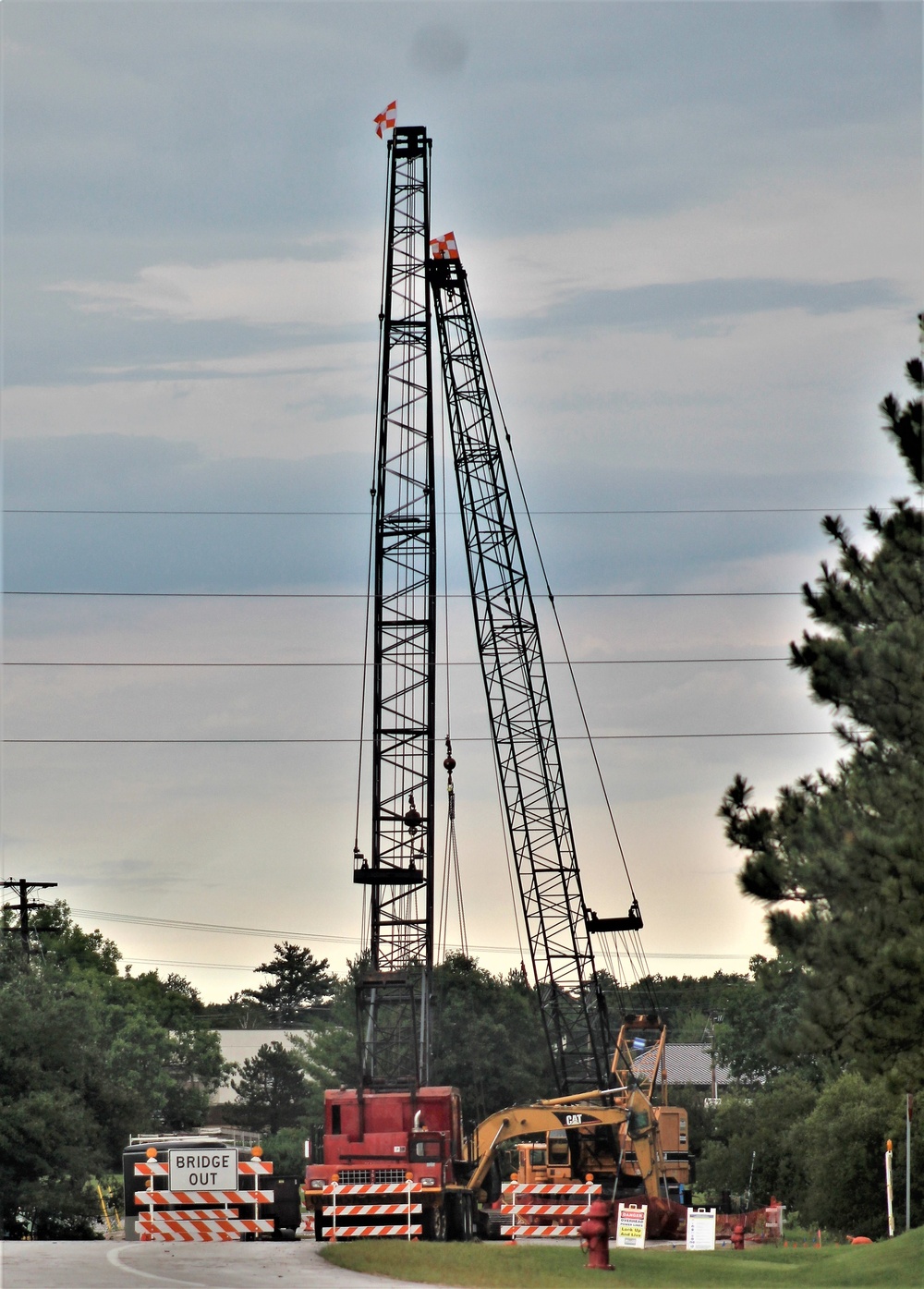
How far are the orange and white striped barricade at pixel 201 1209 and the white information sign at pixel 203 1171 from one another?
66mm

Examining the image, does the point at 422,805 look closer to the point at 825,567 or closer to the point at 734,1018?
the point at 825,567

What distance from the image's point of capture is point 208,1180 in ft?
91.4

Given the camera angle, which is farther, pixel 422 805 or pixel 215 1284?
pixel 422 805

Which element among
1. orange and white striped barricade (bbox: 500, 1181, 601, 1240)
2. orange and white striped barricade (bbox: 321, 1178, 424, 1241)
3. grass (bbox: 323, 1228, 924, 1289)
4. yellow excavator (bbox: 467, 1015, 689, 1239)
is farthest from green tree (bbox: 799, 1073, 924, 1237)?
grass (bbox: 323, 1228, 924, 1289)

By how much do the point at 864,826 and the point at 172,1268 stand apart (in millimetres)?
11297

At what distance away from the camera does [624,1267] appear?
25.1m

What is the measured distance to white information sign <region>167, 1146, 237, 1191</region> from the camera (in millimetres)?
27781

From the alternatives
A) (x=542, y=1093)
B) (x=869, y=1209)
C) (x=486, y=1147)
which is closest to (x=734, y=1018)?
(x=542, y=1093)

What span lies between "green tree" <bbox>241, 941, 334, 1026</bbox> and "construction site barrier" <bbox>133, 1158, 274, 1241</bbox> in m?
136

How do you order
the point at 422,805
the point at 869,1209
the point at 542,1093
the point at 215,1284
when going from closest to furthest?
the point at 215,1284 → the point at 869,1209 → the point at 422,805 → the point at 542,1093

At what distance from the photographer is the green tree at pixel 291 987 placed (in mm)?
162875

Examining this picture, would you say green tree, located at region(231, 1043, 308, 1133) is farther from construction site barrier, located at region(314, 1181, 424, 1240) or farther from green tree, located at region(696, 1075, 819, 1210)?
construction site barrier, located at region(314, 1181, 424, 1240)

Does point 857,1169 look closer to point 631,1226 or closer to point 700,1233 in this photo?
point 700,1233

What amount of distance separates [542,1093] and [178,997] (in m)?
68.6
